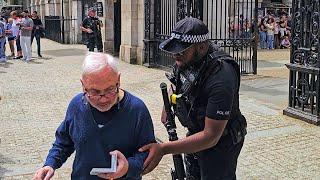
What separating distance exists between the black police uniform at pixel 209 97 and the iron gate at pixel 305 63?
16.5ft

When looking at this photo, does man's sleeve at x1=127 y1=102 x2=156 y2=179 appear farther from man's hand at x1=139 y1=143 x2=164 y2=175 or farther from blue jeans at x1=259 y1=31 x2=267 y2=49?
blue jeans at x1=259 y1=31 x2=267 y2=49

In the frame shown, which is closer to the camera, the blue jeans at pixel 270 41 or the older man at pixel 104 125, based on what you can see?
the older man at pixel 104 125

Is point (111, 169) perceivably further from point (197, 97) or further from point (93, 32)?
point (93, 32)

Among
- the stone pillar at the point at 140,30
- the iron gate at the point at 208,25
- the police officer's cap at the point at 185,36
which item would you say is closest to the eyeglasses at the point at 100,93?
the police officer's cap at the point at 185,36

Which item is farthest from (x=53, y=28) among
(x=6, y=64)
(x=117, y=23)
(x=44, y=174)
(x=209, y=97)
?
(x=44, y=174)

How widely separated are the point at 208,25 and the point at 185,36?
39.0 ft

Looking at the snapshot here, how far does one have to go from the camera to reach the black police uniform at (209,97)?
2.88m

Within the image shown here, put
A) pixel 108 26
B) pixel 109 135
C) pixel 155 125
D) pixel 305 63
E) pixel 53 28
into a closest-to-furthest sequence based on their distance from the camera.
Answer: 1. pixel 109 135
2. pixel 155 125
3. pixel 305 63
4. pixel 108 26
5. pixel 53 28

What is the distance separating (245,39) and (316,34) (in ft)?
19.6

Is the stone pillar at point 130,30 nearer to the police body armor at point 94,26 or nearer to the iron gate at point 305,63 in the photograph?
the police body armor at point 94,26

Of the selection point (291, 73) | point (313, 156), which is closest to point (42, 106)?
point (291, 73)

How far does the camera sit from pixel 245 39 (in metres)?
13.7

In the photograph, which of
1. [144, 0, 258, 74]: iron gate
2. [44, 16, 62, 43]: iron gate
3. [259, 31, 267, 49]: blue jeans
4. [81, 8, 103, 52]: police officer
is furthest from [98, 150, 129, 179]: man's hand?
[44, 16, 62, 43]: iron gate

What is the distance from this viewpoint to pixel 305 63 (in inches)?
321
